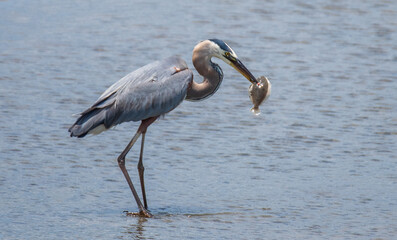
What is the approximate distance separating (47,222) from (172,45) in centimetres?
704

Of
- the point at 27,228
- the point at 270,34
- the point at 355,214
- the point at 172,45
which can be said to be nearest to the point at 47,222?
the point at 27,228

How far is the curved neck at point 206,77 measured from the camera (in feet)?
26.5

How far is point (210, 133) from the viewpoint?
9.77 meters

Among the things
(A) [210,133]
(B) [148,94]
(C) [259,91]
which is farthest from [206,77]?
(A) [210,133]

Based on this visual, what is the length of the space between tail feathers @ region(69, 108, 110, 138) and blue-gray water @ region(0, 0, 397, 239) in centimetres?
55

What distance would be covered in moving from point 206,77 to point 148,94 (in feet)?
2.02

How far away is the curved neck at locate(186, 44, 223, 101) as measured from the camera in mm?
8062

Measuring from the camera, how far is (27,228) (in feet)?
22.3

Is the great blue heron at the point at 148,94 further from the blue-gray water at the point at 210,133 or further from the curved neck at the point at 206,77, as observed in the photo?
the blue-gray water at the point at 210,133

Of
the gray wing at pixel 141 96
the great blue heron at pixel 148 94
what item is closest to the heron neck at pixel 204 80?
the great blue heron at pixel 148 94

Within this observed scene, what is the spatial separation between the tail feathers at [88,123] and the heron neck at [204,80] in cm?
87

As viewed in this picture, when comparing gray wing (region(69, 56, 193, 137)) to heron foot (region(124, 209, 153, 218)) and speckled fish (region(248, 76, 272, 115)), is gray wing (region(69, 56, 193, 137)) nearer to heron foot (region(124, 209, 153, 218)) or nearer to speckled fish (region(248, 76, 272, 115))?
speckled fish (region(248, 76, 272, 115))

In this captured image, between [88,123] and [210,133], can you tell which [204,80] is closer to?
[88,123]

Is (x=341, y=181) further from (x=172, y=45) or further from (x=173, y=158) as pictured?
(x=172, y=45)
